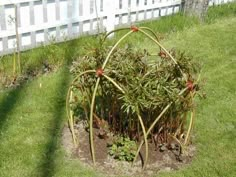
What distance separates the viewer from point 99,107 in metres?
4.08

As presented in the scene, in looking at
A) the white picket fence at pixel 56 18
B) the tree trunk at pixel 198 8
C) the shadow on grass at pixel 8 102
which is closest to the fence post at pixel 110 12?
the white picket fence at pixel 56 18

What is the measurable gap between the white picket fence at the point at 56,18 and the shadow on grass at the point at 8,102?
3.04ft

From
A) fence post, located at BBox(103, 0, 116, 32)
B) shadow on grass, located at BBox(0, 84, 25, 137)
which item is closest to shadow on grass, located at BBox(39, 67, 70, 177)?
shadow on grass, located at BBox(0, 84, 25, 137)

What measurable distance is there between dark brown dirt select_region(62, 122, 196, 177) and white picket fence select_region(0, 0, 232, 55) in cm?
217

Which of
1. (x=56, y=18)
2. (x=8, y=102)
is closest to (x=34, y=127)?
(x=8, y=102)

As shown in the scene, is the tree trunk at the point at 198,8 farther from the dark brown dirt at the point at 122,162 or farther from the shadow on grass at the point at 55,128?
the dark brown dirt at the point at 122,162

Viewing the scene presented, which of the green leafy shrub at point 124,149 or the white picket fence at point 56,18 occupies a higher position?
the white picket fence at point 56,18

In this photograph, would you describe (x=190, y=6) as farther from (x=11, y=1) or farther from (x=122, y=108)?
(x=122, y=108)

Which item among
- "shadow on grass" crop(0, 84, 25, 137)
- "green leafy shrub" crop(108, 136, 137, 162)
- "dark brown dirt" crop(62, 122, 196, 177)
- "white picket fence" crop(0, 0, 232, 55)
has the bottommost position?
"dark brown dirt" crop(62, 122, 196, 177)

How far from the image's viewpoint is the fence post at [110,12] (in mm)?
6531

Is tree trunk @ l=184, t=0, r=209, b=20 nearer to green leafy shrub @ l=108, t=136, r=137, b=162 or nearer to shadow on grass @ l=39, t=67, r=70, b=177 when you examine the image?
shadow on grass @ l=39, t=67, r=70, b=177

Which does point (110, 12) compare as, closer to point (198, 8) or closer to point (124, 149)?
point (198, 8)

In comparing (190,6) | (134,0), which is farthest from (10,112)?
(190,6)

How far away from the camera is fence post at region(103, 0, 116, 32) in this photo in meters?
6.53
